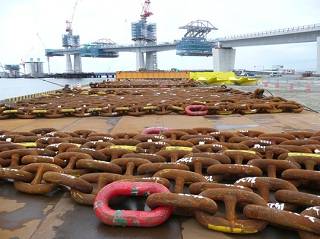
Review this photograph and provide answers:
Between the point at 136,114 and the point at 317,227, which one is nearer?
the point at 317,227

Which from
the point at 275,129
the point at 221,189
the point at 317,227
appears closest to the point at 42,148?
the point at 221,189

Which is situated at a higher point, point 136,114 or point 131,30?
point 131,30

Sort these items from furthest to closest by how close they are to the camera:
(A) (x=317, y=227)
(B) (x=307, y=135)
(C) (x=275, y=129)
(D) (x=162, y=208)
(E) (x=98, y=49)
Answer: (E) (x=98, y=49) < (C) (x=275, y=129) < (B) (x=307, y=135) < (D) (x=162, y=208) < (A) (x=317, y=227)

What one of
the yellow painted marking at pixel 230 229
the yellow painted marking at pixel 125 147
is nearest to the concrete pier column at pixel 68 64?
the yellow painted marking at pixel 125 147

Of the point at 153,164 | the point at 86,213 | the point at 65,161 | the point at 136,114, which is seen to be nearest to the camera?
the point at 86,213

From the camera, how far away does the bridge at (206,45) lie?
54.6 meters

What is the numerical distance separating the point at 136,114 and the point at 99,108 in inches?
32.2

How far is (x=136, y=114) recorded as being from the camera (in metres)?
7.07

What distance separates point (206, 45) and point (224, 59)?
30.9 meters

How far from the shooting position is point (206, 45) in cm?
9838

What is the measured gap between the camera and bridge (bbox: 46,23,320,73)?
54562 mm

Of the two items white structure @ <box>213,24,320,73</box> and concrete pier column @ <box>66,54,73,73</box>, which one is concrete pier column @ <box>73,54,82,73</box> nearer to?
concrete pier column @ <box>66,54,73,73</box>

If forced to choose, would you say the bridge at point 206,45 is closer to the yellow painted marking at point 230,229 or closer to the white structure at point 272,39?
the white structure at point 272,39

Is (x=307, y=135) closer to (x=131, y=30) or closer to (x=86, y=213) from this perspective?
(x=86, y=213)
